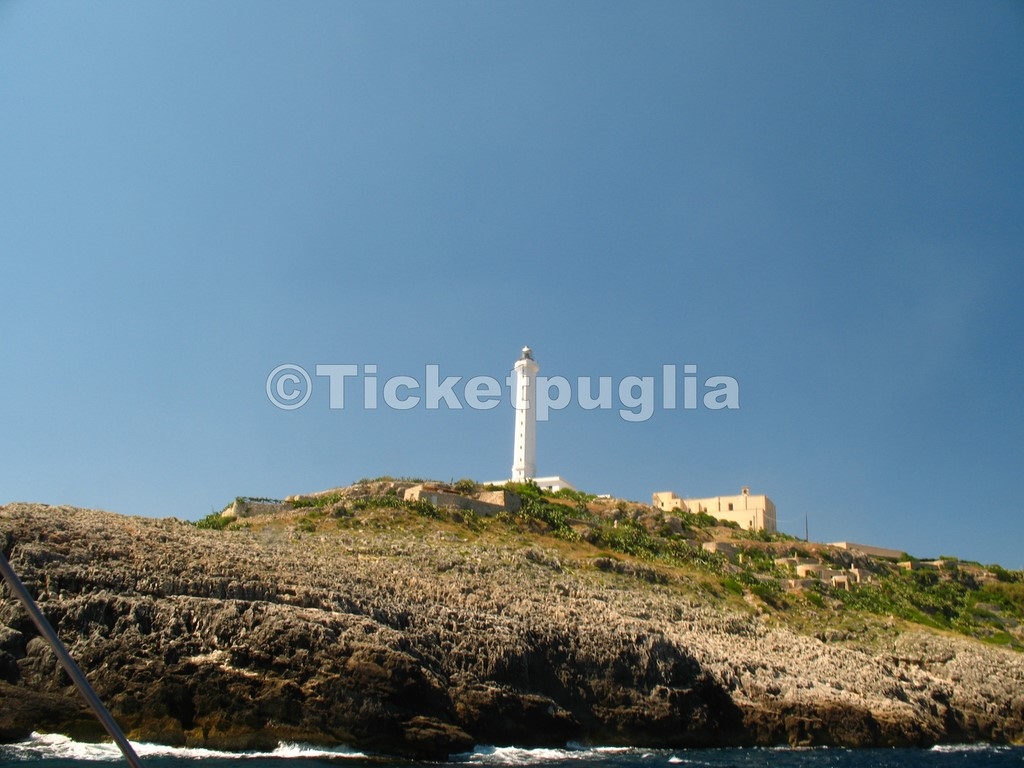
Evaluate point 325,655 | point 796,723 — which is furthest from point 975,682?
point 325,655

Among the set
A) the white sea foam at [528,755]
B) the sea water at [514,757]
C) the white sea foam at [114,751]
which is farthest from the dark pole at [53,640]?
the white sea foam at [528,755]

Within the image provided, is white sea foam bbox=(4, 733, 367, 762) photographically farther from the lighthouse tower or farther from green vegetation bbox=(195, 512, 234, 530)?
the lighthouse tower

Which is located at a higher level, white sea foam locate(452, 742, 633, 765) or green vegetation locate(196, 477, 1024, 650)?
green vegetation locate(196, 477, 1024, 650)

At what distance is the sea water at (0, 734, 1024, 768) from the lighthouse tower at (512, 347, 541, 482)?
2164 inches

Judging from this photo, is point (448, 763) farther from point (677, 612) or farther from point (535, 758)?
point (677, 612)

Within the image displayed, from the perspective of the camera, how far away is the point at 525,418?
9031cm

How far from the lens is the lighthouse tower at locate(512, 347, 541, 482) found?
289ft

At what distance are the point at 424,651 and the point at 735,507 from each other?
61031 millimetres

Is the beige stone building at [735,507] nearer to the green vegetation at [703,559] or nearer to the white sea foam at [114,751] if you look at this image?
the green vegetation at [703,559]

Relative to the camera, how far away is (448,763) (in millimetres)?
24156

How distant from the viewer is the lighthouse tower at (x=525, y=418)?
88000mm

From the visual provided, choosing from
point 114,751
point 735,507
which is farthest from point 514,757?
point 735,507

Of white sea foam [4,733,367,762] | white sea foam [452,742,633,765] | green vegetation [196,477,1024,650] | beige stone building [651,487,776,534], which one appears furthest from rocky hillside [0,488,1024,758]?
beige stone building [651,487,776,534]

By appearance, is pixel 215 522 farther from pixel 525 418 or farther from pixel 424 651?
pixel 525 418
